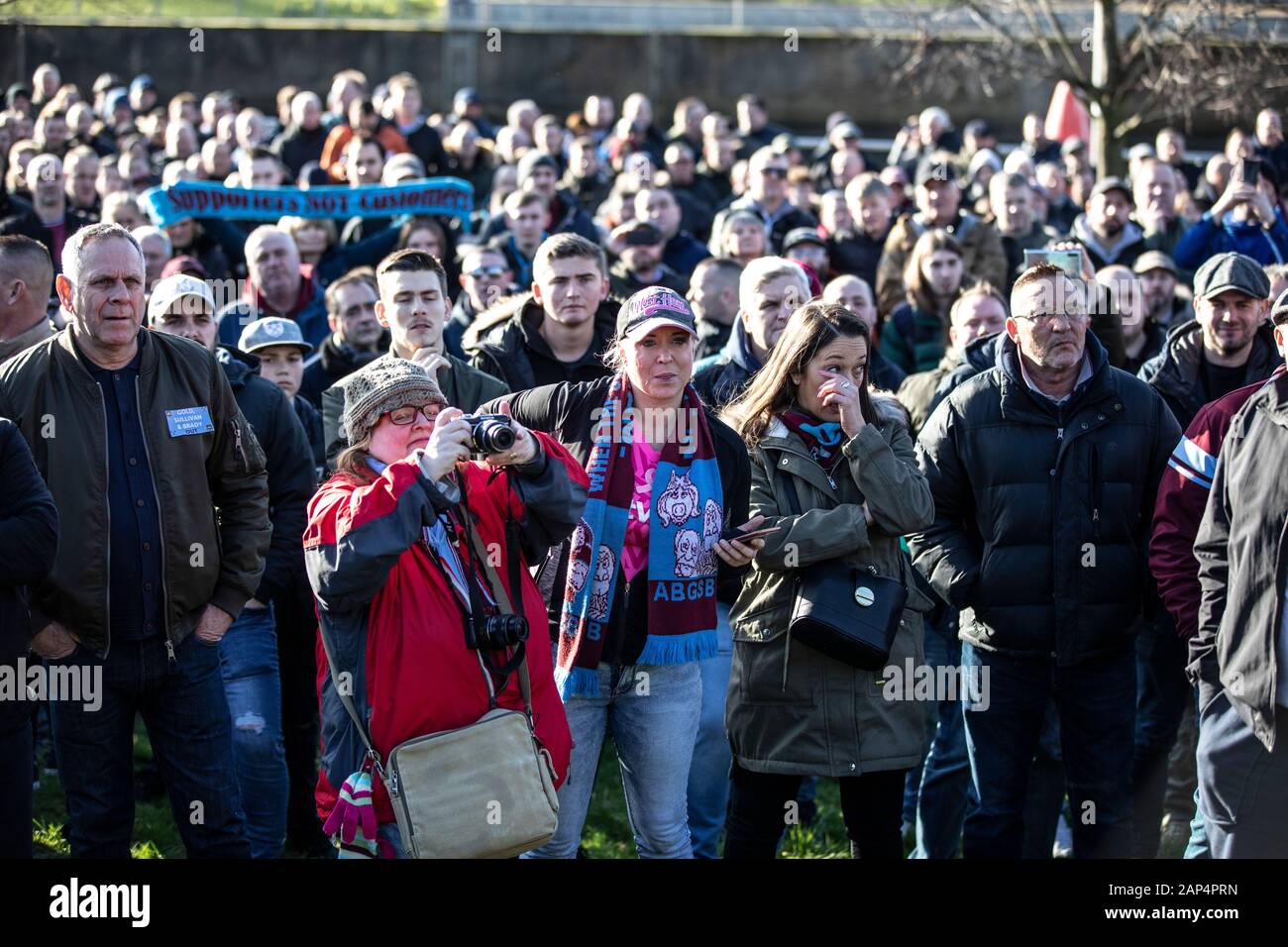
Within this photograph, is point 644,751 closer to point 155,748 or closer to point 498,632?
point 498,632

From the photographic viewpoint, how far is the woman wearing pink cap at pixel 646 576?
16.2ft

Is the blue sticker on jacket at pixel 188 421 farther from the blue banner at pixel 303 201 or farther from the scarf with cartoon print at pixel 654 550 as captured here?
the blue banner at pixel 303 201

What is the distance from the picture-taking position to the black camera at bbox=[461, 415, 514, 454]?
4301mm

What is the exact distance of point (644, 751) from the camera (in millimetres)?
4945

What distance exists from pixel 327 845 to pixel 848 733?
246cm

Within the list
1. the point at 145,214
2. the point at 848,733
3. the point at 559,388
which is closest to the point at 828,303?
the point at 559,388

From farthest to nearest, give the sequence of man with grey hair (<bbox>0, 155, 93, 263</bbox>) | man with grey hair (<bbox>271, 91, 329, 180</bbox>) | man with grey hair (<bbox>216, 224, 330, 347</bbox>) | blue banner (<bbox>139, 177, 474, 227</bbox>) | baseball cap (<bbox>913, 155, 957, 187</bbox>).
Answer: man with grey hair (<bbox>271, 91, 329, 180</bbox>) < man with grey hair (<bbox>0, 155, 93, 263</bbox>) < baseball cap (<bbox>913, 155, 957, 187</bbox>) < blue banner (<bbox>139, 177, 474, 227</bbox>) < man with grey hair (<bbox>216, 224, 330, 347</bbox>)

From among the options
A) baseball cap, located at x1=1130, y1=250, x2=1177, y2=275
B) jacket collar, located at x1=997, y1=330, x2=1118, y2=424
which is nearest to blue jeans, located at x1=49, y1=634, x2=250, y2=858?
jacket collar, located at x1=997, y1=330, x2=1118, y2=424

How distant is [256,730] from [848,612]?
2.20 meters

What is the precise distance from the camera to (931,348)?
871 centimetres

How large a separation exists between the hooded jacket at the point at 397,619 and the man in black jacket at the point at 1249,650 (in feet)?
6.08

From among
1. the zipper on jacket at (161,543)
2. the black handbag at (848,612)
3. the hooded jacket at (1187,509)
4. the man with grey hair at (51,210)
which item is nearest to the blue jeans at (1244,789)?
the hooded jacket at (1187,509)

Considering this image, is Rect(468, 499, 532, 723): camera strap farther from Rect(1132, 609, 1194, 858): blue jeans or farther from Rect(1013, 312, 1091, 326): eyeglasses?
Rect(1132, 609, 1194, 858): blue jeans

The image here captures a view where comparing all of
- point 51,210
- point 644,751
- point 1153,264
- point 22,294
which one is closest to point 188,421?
point 22,294
